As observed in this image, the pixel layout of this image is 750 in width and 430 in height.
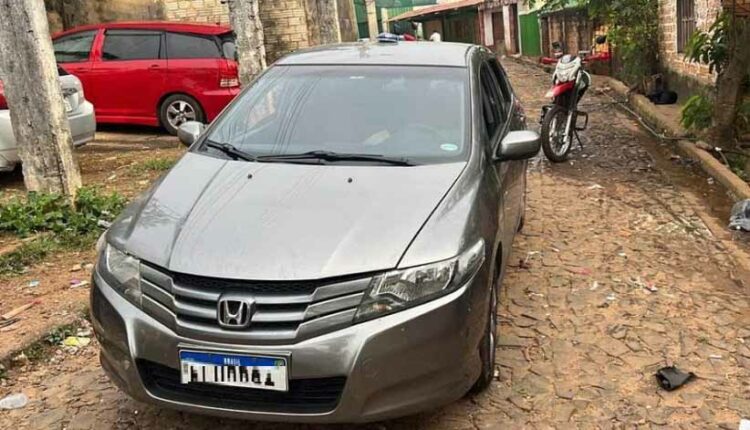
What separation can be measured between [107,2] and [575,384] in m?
13.9

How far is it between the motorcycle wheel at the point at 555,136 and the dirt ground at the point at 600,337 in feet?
4.03

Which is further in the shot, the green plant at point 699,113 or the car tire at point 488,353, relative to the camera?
the green plant at point 699,113

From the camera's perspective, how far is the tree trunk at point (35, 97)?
5707mm

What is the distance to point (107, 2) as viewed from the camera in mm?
14703

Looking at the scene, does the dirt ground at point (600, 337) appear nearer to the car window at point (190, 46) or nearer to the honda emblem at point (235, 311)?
the honda emblem at point (235, 311)

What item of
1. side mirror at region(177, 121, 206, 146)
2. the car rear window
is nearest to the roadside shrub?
side mirror at region(177, 121, 206, 146)

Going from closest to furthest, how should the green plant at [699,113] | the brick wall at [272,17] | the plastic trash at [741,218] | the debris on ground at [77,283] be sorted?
the debris on ground at [77,283] < the plastic trash at [741,218] < the green plant at [699,113] < the brick wall at [272,17]

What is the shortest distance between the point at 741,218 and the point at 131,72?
8.26 metres

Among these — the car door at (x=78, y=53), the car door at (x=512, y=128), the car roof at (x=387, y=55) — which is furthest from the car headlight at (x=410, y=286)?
the car door at (x=78, y=53)

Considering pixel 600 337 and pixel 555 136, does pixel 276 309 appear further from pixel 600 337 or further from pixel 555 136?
pixel 555 136

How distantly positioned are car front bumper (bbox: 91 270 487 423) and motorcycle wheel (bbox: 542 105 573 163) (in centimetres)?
535

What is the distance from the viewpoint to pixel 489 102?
4465 mm

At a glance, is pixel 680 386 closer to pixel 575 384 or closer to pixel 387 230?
pixel 575 384

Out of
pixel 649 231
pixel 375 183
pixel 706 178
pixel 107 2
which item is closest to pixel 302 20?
pixel 107 2
